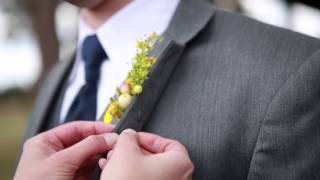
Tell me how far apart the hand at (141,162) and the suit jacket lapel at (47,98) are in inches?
30.0

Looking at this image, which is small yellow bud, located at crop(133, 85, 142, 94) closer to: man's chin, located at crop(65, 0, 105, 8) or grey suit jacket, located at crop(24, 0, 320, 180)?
grey suit jacket, located at crop(24, 0, 320, 180)

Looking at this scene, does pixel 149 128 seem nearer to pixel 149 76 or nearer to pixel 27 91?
pixel 149 76

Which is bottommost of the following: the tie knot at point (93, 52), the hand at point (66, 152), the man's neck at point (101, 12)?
the hand at point (66, 152)

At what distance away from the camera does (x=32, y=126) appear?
230cm

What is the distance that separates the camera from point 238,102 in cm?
172

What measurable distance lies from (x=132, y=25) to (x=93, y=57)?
18 centimetres

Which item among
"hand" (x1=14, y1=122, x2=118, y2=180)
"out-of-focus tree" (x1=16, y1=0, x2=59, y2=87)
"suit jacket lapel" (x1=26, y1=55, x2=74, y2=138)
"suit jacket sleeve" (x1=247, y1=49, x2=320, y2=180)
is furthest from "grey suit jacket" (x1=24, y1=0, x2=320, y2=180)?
"out-of-focus tree" (x1=16, y1=0, x2=59, y2=87)

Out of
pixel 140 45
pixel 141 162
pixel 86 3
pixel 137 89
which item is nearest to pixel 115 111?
pixel 137 89

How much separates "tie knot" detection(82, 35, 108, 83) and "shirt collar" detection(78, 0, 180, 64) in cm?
3

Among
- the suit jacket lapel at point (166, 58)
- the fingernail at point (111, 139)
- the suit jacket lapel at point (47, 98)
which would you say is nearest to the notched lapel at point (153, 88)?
the suit jacket lapel at point (166, 58)

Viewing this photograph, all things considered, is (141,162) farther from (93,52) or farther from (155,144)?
(93,52)

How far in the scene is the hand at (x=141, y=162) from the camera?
56.4 inches

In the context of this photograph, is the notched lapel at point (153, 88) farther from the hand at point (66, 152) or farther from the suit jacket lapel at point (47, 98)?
the suit jacket lapel at point (47, 98)

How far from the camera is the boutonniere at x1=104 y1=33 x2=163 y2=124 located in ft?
5.64
